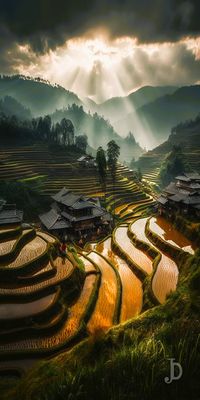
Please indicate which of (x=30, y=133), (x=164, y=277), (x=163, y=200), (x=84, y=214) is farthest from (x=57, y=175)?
(x=164, y=277)

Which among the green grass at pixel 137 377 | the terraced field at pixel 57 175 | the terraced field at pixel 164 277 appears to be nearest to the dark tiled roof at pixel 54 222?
the terraced field at pixel 57 175

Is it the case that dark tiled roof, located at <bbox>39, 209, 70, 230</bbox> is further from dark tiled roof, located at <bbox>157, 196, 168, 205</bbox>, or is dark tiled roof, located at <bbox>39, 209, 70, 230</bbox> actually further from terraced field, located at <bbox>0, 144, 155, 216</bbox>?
dark tiled roof, located at <bbox>157, 196, 168, 205</bbox>

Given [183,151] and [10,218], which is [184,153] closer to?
[183,151]

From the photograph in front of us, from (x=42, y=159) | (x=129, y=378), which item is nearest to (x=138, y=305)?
(x=129, y=378)

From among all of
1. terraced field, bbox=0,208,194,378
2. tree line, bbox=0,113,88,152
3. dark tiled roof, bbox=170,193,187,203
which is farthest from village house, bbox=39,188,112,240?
tree line, bbox=0,113,88,152

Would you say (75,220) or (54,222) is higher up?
(75,220)
